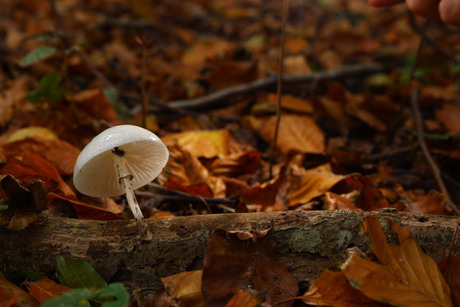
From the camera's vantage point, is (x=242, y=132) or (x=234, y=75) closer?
(x=242, y=132)

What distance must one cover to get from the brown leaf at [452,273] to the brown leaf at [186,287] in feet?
2.74

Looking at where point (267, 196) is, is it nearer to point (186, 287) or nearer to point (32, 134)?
point (186, 287)

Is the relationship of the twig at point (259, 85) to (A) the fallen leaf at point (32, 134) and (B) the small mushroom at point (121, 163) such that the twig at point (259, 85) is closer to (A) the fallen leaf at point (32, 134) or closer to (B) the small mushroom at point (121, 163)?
(A) the fallen leaf at point (32, 134)

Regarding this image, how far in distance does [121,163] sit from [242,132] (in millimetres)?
1547

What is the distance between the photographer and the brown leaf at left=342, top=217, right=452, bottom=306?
1.22 meters

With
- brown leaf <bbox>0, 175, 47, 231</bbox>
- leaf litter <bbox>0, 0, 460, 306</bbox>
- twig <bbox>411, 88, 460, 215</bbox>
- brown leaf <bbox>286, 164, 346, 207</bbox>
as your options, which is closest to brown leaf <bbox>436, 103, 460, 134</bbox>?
leaf litter <bbox>0, 0, 460, 306</bbox>

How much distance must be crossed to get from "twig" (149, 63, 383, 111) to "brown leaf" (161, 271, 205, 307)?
6.53 feet

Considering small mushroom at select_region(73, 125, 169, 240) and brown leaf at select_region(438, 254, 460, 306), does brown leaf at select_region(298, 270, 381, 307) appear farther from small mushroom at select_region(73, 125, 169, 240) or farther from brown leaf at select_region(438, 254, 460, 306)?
small mushroom at select_region(73, 125, 169, 240)

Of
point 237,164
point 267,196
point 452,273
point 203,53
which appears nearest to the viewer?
point 452,273

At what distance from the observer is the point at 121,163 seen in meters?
1.53

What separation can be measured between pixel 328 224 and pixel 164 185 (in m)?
1.01

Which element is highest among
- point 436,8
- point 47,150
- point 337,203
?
point 436,8

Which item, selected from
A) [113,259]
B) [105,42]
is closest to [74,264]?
[113,259]

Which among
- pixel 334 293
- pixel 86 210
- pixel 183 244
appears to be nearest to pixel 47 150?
pixel 86 210
